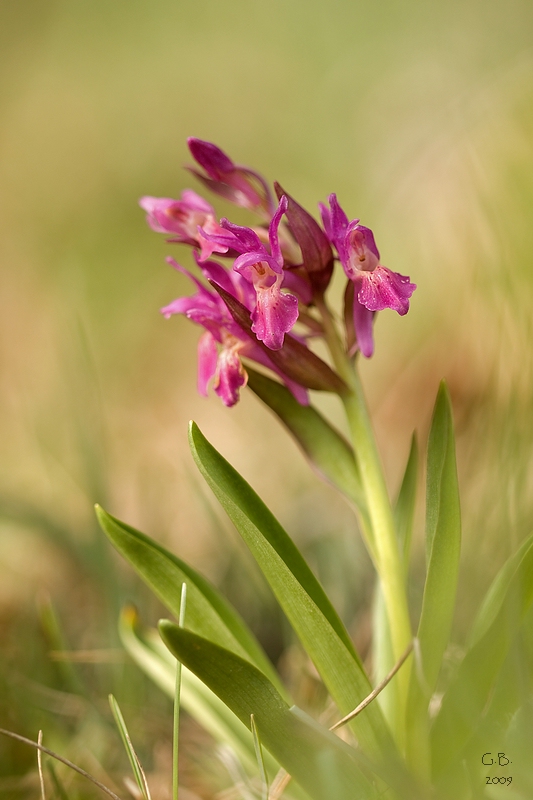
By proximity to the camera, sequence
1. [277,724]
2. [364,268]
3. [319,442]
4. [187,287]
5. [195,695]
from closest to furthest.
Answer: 1. [277,724]
2. [364,268]
3. [319,442]
4. [195,695]
5. [187,287]

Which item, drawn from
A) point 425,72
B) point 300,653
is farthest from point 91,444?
point 425,72

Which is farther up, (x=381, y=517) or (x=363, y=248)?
(x=363, y=248)

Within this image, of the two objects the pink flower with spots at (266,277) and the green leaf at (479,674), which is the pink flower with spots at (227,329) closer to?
the pink flower with spots at (266,277)

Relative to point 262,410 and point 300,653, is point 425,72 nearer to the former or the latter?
point 262,410

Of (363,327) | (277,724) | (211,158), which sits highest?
(211,158)

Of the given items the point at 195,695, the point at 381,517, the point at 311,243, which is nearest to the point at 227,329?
the point at 311,243

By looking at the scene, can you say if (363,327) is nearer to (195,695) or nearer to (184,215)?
(184,215)
